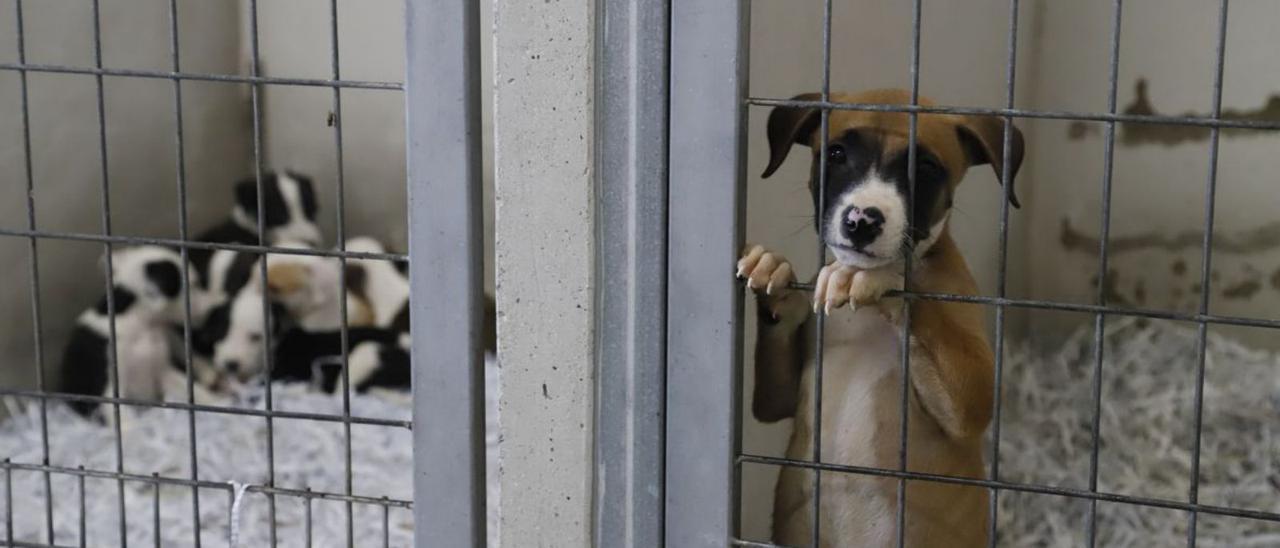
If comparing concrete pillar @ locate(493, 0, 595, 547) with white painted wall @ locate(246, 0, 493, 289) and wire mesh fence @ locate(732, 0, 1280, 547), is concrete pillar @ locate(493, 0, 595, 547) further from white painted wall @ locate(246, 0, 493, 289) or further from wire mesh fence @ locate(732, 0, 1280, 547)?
white painted wall @ locate(246, 0, 493, 289)

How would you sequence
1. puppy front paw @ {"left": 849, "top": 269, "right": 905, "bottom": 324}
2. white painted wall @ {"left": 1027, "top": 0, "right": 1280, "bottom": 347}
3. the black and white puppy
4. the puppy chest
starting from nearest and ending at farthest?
puppy front paw @ {"left": 849, "top": 269, "right": 905, "bottom": 324} < the puppy chest < the black and white puppy < white painted wall @ {"left": 1027, "top": 0, "right": 1280, "bottom": 347}

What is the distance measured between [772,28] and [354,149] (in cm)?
235

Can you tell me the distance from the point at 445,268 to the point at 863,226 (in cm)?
56

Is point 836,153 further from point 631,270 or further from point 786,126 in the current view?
point 631,270

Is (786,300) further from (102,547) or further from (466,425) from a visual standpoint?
(102,547)

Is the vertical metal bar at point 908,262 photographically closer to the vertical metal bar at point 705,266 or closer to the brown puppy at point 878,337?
the brown puppy at point 878,337

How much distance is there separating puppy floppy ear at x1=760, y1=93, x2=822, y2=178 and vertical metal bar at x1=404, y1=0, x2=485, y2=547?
16.0 inches

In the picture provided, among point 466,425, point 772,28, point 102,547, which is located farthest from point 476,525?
point 102,547

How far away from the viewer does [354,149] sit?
4523mm

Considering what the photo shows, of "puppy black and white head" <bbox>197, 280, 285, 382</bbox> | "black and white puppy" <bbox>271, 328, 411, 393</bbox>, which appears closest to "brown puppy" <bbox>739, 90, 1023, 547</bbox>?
"black and white puppy" <bbox>271, 328, 411, 393</bbox>

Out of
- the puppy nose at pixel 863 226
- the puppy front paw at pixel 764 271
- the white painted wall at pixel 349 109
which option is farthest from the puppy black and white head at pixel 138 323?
the puppy nose at pixel 863 226

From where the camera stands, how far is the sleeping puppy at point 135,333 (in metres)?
3.74

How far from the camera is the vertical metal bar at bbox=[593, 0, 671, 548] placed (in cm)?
198

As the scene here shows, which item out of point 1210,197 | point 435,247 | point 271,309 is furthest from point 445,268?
point 271,309
